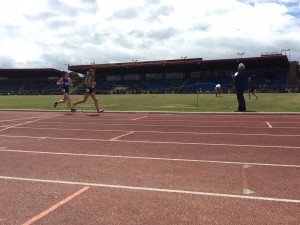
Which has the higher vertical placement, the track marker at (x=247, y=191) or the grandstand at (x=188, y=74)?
the grandstand at (x=188, y=74)

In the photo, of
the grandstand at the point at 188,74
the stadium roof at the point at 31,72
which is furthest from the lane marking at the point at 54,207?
the stadium roof at the point at 31,72

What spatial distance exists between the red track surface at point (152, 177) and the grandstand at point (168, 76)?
46749mm

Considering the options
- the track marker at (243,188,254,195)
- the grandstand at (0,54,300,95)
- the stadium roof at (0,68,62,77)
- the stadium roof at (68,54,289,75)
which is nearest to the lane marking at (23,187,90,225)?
the track marker at (243,188,254,195)

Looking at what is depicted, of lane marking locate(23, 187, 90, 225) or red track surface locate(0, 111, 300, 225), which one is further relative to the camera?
red track surface locate(0, 111, 300, 225)

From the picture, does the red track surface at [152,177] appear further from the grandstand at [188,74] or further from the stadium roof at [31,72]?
the stadium roof at [31,72]

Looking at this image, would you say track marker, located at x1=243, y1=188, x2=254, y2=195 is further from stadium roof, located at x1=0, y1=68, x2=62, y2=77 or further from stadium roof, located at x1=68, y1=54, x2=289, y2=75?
stadium roof, located at x1=0, y1=68, x2=62, y2=77

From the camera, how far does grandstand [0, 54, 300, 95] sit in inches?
2477

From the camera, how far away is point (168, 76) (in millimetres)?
77000

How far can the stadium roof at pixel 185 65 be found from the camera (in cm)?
6253

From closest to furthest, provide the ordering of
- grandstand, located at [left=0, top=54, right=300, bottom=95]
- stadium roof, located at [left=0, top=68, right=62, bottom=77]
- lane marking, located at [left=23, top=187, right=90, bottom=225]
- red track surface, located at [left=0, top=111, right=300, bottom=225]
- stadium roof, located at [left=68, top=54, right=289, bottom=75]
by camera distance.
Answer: lane marking, located at [left=23, top=187, right=90, bottom=225] < red track surface, located at [left=0, top=111, right=300, bottom=225] < stadium roof, located at [left=68, top=54, right=289, bottom=75] < grandstand, located at [left=0, top=54, right=300, bottom=95] < stadium roof, located at [left=0, top=68, right=62, bottom=77]

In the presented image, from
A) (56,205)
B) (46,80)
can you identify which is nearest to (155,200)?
(56,205)

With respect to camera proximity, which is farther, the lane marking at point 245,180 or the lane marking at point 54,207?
the lane marking at point 245,180

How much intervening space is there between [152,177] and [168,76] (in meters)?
71.6

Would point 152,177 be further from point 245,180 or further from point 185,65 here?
point 185,65
